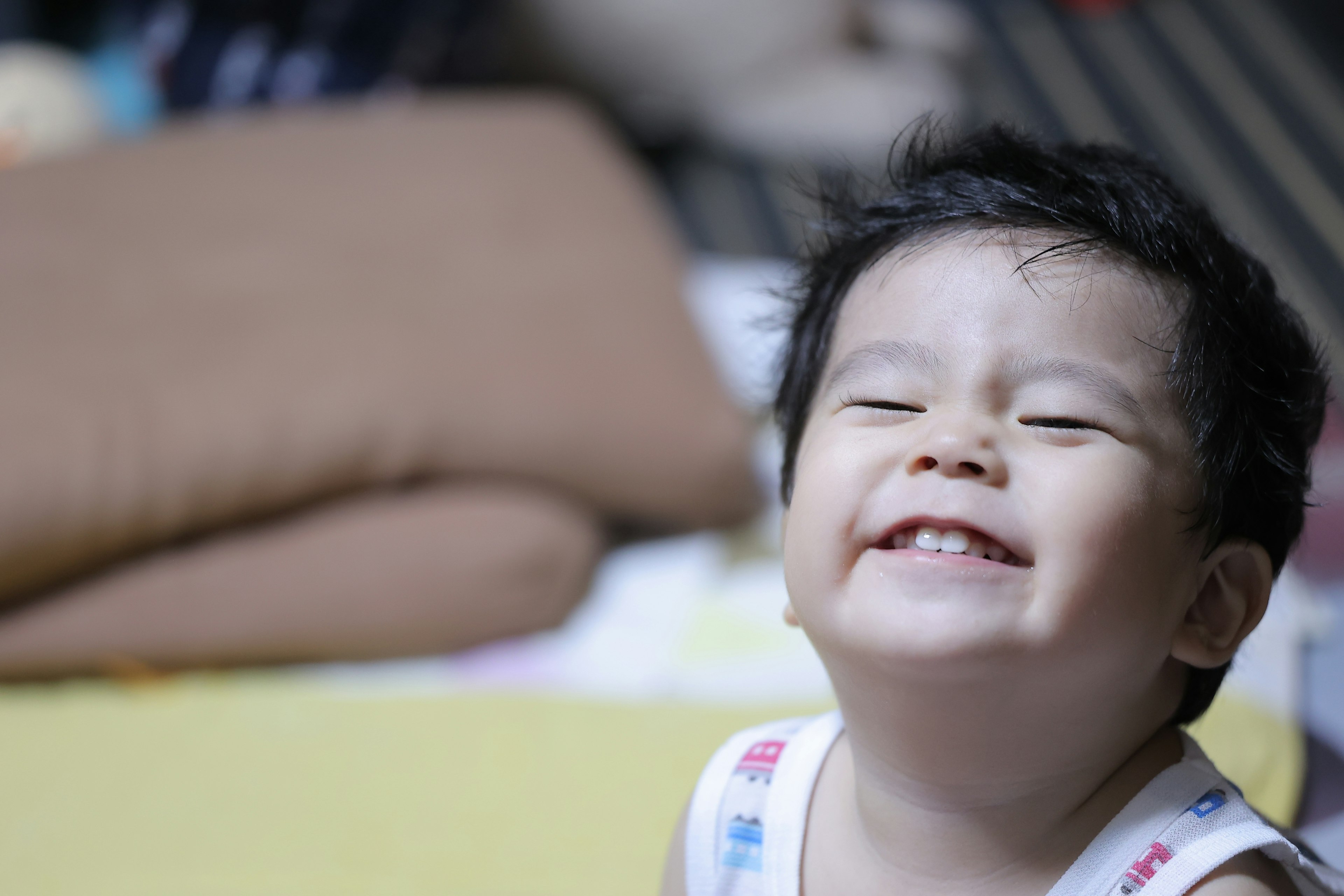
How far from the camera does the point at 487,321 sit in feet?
3.98

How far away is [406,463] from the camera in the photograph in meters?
1.14

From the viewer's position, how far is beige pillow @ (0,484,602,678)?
3.51ft

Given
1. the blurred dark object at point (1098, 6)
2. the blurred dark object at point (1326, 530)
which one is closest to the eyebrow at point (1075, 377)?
the blurred dark object at point (1326, 530)

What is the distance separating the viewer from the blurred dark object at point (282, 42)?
5.23 ft

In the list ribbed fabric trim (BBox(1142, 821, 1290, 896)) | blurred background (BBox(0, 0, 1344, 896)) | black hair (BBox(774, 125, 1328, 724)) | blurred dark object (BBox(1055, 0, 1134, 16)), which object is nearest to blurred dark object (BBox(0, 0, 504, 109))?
blurred background (BBox(0, 0, 1344, 896))

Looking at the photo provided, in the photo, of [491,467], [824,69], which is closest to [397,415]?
[491,467]

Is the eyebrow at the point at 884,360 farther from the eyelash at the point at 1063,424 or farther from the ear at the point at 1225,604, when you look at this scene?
the ear at the point at 1225,604

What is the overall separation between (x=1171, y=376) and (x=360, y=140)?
1.09m

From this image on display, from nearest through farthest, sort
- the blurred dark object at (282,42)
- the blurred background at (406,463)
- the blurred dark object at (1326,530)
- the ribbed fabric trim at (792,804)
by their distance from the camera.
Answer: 1. the ribbed fabric trim at (792,804)
2. the blurred background at (406,463)
3. the blurred dark object at (1326,530)
4. the blurred dark object at (282,42)

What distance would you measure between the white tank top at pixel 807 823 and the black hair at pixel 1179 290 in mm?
75

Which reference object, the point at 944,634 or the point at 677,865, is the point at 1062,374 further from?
the point at 677,865

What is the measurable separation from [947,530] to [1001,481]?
0.03 meters

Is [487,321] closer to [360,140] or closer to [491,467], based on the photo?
[491,467]

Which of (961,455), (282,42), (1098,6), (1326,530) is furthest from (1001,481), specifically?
(1098,6)
